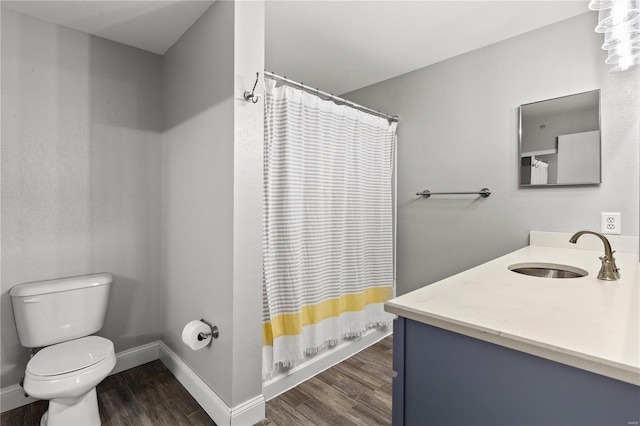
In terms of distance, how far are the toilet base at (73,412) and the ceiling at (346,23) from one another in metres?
2.10

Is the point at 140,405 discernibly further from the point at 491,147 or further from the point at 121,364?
the point at 491,147

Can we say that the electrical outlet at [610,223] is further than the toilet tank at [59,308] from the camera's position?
Yes

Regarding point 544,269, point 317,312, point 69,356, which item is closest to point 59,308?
point 69,356

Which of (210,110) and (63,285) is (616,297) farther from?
(63,285)

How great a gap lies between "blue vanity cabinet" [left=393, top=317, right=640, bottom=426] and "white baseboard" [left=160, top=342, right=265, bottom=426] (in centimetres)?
98

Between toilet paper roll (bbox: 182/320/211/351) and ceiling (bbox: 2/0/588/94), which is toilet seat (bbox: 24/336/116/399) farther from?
ceiling (bbox: 2/0/588/94)

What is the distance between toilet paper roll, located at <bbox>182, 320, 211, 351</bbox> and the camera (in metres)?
1.63

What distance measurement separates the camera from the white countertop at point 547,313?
644mm

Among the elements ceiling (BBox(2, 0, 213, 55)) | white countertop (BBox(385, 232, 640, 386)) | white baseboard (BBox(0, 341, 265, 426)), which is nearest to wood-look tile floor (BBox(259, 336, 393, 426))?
white baseboard (BBox(0, 341, 265, 426))

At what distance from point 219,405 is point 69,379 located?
0.71 meters

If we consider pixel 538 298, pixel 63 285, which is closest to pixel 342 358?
pixel 538 298

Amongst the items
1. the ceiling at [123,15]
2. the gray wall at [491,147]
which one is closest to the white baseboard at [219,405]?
the gray wall at [491,147]

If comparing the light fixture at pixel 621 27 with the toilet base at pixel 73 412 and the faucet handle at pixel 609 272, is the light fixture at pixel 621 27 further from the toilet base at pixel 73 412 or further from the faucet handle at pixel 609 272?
the toilet base at pixel 73 412

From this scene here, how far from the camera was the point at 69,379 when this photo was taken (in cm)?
144
